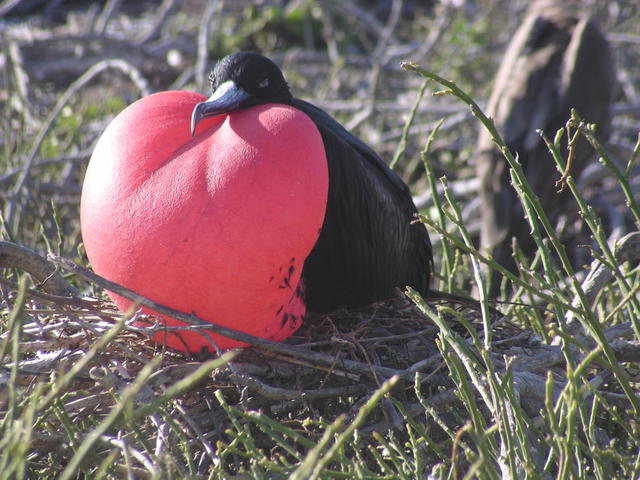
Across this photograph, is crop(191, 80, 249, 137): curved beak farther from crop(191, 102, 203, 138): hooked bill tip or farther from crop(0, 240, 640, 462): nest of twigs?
crop(0, 240, 640, 462): nest of twigs

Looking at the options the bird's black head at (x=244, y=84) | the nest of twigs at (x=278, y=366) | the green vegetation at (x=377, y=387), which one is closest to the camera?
the green vegetation at (x=377, y=387)

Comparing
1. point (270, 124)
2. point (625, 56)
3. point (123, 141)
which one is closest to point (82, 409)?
point (123, 141)

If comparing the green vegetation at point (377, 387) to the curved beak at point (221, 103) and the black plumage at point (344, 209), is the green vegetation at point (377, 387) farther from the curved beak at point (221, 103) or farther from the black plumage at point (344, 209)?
the curved beak at point (221, 103)

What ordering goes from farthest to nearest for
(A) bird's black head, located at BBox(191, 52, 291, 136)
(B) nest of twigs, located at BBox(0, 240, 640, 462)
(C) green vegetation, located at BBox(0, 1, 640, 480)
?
1. (A) bird's black head, located at BBox(191, 52, 291, 136)
2. (B) nest of twigs, located at BBox(0, 240, 640, 462)
3. (C) green vegetation, located at BBox(0, 1, 640, 480)

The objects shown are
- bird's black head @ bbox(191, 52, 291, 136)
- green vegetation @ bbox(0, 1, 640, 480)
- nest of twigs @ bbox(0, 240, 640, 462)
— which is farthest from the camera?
bird's black head @ bbox(191, 52, 291, 136)

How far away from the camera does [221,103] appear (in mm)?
1784

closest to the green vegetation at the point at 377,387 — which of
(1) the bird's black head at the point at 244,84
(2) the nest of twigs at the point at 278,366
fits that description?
(2) the nest of twigs at the point at 278,366

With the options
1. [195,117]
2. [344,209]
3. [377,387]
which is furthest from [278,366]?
[195,117]

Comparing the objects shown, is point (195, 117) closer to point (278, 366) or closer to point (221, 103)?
point (221, 103)

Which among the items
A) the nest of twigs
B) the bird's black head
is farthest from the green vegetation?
the bird's black head

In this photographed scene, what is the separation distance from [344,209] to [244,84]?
1.09ft

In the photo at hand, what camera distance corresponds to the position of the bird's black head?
1.81 m

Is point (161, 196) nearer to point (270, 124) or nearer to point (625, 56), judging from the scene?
point (270, 124)

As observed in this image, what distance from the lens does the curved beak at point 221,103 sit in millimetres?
1707
